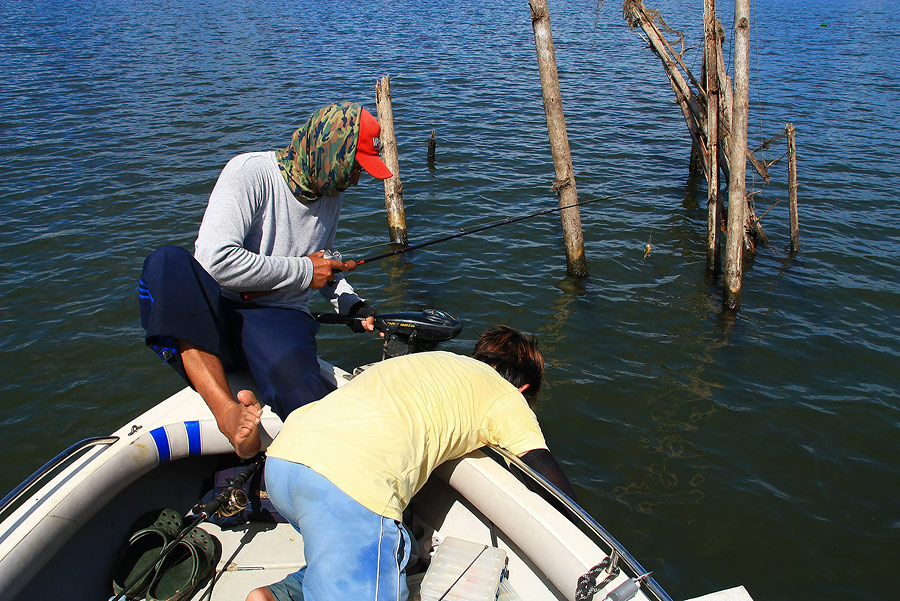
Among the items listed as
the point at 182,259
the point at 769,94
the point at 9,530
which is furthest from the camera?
the point at 769,94

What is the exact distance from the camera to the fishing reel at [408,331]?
13.4 feet

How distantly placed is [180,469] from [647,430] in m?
3.91

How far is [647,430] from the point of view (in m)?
5.77

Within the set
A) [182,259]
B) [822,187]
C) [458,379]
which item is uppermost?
[182,259]

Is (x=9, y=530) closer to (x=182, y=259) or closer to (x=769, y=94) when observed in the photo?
(x=182, y=259)

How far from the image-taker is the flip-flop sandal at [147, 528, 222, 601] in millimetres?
3096

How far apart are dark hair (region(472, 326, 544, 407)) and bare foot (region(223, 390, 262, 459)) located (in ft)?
3.53

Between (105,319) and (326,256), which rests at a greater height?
(326,256)

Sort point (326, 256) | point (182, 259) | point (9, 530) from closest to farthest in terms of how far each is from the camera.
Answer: point (9, 530), point (182, 259), point (326, 256)

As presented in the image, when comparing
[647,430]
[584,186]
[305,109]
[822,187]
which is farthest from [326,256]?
[305,109]

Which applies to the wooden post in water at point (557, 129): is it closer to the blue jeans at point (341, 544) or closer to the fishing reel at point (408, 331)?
the fishing reel at point (408, 331)

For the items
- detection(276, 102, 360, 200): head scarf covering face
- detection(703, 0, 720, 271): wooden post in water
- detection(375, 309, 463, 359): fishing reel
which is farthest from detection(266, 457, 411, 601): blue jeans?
detection(703, 0, 720, 271): wooden post in water

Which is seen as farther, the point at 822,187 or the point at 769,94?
the point at 769,94

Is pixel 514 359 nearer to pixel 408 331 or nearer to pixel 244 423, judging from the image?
pixel 408 331
